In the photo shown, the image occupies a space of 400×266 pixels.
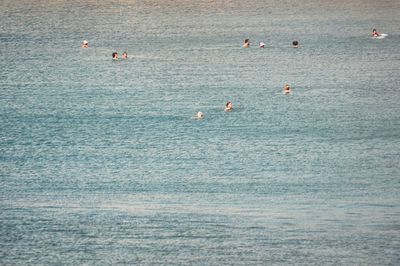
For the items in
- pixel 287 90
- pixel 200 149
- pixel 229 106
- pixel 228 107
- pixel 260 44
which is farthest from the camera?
pixel 260 44

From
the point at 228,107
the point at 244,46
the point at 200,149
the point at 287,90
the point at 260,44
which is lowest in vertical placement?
the point at 200,149

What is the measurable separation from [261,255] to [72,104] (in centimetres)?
3447

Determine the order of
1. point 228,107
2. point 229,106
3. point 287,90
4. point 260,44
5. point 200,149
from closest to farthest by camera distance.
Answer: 1. point 200,149
2. point 229,106
3. point 228,107
4. point 287,90
5. point 260,44

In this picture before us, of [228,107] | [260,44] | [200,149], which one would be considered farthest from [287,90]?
[260,44]

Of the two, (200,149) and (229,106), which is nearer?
(200,149)

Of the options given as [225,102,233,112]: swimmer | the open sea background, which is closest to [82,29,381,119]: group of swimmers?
[225,102,233,112]: swimmer

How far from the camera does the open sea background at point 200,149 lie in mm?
56750

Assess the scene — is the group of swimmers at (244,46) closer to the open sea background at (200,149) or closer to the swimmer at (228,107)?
the swimmer at (228,107)

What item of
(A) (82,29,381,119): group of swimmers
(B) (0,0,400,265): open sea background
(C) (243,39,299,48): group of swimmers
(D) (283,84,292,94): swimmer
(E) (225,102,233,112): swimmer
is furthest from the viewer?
(C) (243,39,299,48): group of swimmers

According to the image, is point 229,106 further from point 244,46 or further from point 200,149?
point 244,46

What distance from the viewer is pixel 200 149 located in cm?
7256

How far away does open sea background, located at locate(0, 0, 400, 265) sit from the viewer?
56.8 meters

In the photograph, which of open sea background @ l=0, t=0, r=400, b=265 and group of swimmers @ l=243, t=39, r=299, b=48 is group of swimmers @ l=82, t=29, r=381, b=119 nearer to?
group of swimmers @ l=243, t=39, r=299, b=48

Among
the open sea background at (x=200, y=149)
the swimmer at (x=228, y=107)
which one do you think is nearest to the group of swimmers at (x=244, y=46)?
the swimmer at (x=228, y=107)
